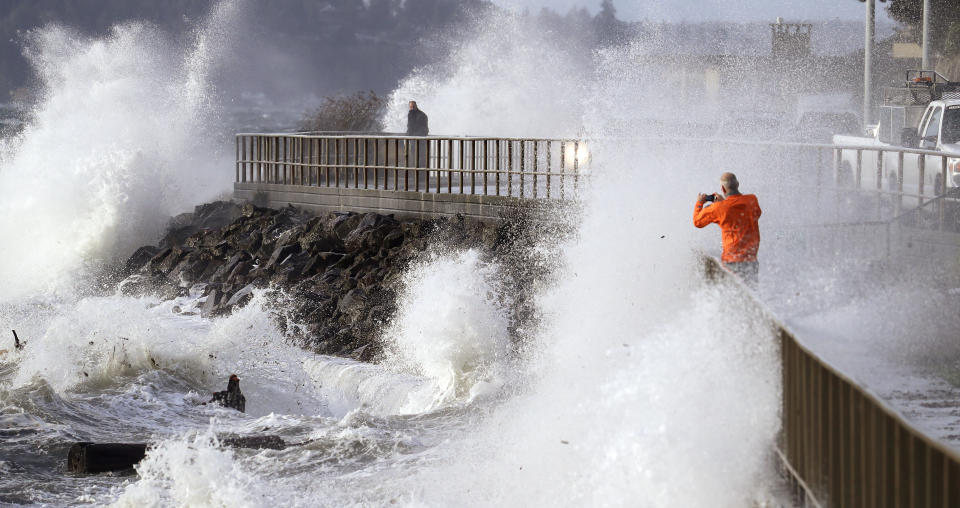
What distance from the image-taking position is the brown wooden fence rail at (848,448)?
12.6 ft

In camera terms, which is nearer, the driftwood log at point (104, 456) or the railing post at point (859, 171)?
the driftwood log at point (104, 456)

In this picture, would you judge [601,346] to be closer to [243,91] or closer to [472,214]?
[472,214]

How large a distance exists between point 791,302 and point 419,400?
5.38 metres

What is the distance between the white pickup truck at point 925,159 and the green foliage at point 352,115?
23386 millimetres

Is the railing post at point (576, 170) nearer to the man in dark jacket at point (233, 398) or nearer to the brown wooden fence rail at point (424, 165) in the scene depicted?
the brown wooden fence rail at point (424, 165)

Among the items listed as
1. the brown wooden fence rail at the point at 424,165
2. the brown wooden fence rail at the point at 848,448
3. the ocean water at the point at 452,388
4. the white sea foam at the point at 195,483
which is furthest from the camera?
the brown wooden fence rail at the point at 424,165

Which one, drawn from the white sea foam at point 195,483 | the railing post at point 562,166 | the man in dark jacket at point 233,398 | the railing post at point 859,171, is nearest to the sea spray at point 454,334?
the railing post at point 562,166

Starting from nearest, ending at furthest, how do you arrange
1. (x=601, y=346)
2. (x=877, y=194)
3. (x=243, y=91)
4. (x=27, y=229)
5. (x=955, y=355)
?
(x=955, y=355) → (x=601, y=346) → (x=877, y=194) → (x=27, y=229) → (x=243, y=91)

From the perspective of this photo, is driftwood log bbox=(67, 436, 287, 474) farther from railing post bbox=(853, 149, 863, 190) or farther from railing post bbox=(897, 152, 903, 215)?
railing post bbox=(853, 149, 863, 190)

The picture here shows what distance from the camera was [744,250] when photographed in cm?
899

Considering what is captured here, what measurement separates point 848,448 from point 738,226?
4.58 m

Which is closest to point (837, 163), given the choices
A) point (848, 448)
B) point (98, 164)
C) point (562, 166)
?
point (562, 166)

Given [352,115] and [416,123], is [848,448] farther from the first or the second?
[352,115]

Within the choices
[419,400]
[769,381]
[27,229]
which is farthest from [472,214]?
[27,229]
